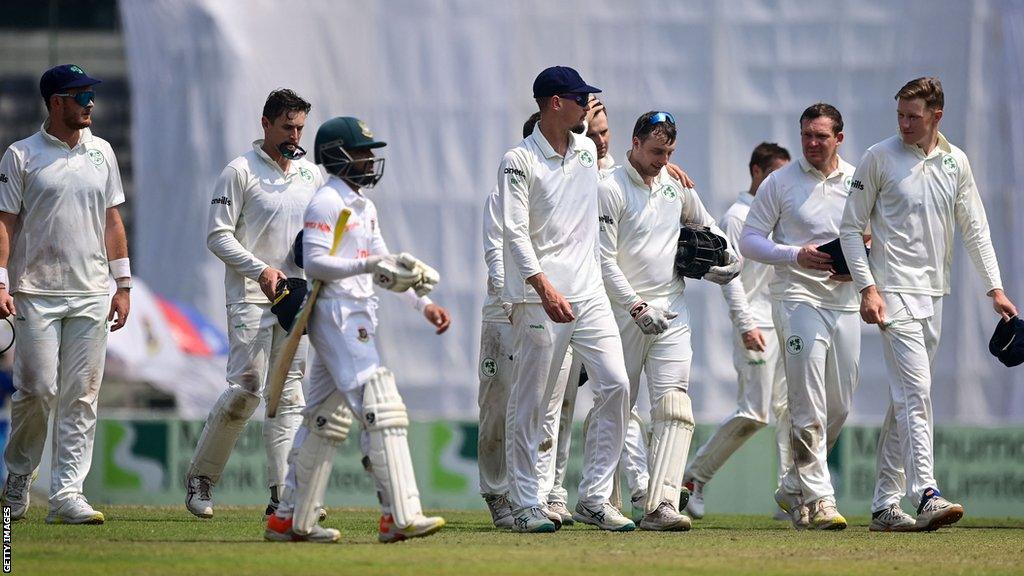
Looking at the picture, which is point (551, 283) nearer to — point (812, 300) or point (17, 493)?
point (812, 300)

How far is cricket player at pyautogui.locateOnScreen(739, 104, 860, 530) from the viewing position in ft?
30.5

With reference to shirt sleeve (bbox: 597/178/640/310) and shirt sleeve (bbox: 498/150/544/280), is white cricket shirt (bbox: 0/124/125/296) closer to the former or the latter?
shirt sleeve (bbox: 498/150/544/280)

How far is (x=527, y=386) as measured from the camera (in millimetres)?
8469

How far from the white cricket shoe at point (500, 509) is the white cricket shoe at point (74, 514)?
2.12m

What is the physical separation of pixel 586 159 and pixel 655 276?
945 mm

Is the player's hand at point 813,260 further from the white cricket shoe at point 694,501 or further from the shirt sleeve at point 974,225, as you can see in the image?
the white cricket shoe at point 694,501


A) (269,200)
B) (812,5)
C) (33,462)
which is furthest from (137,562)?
(812,5)

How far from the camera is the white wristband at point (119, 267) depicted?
9.10 metres

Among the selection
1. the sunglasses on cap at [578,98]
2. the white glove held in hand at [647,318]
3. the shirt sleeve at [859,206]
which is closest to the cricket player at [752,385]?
the shirt sleeve at [859,206]

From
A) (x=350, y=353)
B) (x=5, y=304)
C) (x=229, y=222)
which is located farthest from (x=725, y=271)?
(x=5, y=304)

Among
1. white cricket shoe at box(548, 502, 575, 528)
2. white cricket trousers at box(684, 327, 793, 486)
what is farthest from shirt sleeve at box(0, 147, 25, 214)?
white cricket trousers at box(684, 327, 793, 486)

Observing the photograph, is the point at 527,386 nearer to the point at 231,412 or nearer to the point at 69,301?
the point at 231,412

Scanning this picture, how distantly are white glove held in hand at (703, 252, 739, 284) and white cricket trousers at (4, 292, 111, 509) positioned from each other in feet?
11.2

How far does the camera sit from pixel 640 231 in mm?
9219
